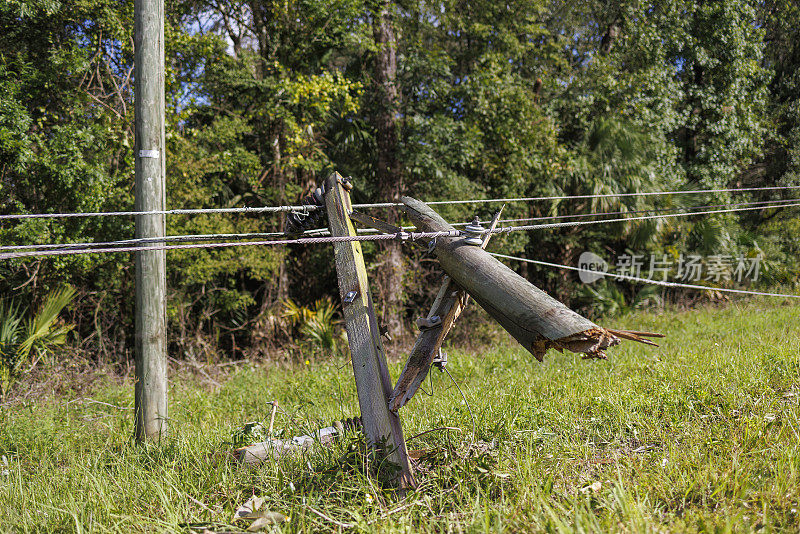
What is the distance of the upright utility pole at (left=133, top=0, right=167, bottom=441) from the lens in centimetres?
421

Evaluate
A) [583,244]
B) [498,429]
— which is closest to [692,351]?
[498,429]

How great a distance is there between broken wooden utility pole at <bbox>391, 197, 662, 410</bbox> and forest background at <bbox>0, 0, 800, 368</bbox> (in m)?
6.23

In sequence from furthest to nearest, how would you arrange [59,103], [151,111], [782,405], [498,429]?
[59,103] < [151,111] < [782,405] < [498,429]

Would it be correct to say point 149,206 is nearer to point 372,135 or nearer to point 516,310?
point 516,310

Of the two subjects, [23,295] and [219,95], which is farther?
[219,95]

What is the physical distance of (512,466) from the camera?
2.82 m

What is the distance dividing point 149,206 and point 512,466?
10.7 feet

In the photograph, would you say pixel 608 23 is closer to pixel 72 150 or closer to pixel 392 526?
pixel 72 150

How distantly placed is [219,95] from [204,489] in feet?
30.6

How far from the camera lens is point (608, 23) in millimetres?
14242

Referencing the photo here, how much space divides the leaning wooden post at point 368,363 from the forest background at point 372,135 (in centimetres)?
582

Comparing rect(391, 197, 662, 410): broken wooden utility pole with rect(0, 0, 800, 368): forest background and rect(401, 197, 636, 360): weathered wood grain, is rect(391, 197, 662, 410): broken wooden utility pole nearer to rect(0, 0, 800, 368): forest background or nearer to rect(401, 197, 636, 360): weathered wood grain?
rect(401, 197, 636, 360): weathered wood grain

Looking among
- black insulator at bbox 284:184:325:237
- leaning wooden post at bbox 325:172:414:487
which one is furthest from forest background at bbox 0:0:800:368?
leaning wooden post at bbox 325:172:414:487

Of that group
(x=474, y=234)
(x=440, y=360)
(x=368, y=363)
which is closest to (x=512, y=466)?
(x=440, y=360)
